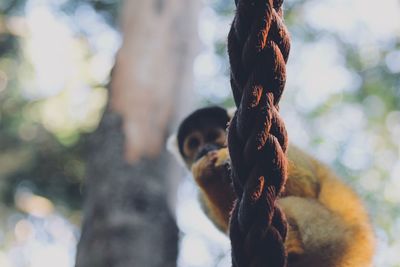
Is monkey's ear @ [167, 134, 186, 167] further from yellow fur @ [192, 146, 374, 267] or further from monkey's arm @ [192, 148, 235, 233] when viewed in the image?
monkey's arm @ [192, 148, 235, 233]

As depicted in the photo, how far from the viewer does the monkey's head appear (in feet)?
12.0

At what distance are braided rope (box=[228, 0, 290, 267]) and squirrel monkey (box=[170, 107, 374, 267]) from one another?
1.25 m

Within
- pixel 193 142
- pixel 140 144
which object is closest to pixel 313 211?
pixel 193 142

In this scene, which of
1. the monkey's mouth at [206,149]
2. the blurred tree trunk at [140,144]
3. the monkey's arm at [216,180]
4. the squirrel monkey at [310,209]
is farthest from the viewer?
the blurred tree trunk at [140,144]

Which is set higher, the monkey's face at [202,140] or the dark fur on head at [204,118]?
the dark fur on head at [204,118]

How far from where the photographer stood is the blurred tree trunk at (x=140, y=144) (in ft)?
13.0

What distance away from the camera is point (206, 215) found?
3520mm

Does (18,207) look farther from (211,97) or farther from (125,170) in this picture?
(125,170)

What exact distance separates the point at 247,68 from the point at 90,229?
10.3 ft

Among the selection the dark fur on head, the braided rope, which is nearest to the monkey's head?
the dark fur on head

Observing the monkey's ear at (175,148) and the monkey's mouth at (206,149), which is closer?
the monkey's mouth at (206,149)

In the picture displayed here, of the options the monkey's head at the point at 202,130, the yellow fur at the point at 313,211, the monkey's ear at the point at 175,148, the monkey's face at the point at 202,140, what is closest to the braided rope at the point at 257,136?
the yellow fur at the point at 313,211

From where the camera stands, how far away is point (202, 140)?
373 centimetres

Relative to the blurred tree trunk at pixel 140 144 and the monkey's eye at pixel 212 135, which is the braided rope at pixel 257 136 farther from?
the blurred tree trunk at pixel 140 144
